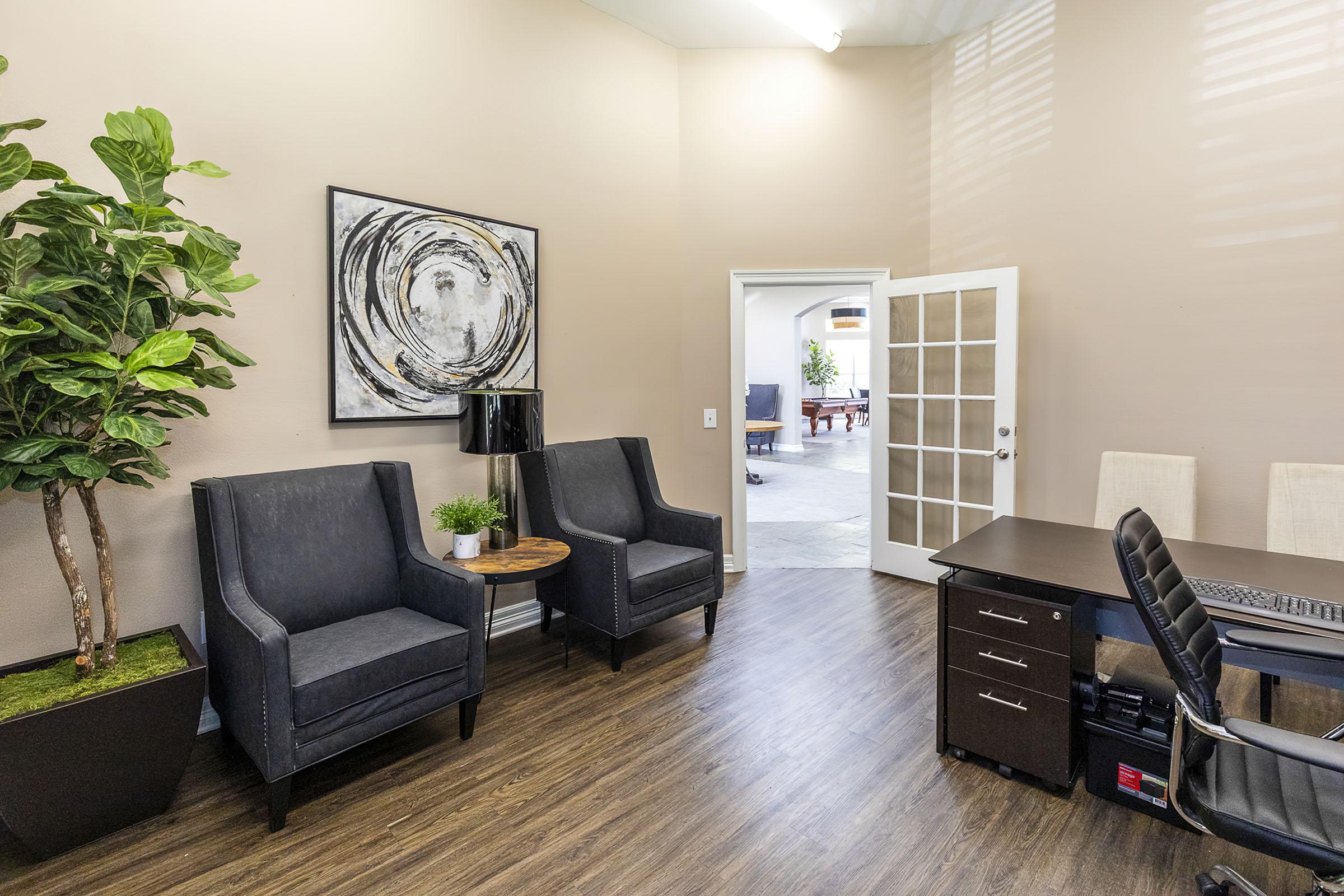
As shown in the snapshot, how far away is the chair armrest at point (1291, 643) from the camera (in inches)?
61.6

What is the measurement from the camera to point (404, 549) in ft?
8.91

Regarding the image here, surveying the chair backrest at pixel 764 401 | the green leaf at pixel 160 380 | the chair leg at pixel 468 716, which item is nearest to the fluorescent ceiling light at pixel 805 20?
the green leaf at pixel 160 380

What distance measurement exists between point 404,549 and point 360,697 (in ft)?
2.35

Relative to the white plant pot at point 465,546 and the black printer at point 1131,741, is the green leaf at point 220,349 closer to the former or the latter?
the white plant pot at point 465,546

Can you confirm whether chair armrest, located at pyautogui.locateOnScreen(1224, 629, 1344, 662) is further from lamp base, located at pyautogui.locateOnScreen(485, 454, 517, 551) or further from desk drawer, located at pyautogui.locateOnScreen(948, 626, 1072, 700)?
lamp base, located at pyautogui.locateOnScreen(485, 454, 517, 551)

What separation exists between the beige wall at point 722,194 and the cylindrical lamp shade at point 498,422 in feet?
1.30

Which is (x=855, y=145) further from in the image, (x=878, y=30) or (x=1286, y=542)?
(x=1286, y=542)

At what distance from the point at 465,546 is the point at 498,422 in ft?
1.84

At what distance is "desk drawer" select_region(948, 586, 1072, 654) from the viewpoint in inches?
79.5

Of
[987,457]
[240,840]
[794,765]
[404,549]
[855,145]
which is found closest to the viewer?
[240,840]

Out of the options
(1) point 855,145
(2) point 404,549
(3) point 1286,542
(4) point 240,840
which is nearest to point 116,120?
(2) point 404,549

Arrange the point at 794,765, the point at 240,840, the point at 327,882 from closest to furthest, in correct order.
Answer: the point at 327,882, the point at 240,840, the point at 794,765

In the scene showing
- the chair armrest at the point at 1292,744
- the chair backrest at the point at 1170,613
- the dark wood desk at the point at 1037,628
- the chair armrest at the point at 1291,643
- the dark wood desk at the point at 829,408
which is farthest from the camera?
the dark wood desk at the point at 829,408

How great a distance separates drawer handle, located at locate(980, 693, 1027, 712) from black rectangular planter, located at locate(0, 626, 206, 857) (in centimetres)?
251
